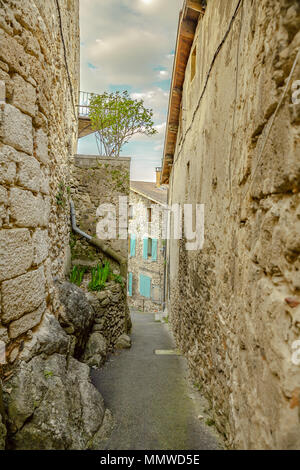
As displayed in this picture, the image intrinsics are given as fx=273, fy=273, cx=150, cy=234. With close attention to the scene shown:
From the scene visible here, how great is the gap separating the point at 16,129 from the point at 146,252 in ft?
45.4

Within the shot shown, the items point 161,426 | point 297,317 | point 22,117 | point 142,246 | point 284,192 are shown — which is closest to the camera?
point 297,317

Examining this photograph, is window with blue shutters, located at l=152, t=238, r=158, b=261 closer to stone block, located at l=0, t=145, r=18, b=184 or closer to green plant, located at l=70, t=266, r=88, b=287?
green plant, located at l=70, t=266, r=88, b=287

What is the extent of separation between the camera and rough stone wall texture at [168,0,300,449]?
125 centimetres

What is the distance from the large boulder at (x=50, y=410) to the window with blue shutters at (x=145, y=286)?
12.6 m

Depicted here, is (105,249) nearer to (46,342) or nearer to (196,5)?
(46,342)

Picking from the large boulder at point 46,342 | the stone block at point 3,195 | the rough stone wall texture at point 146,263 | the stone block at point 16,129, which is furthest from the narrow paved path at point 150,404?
the rough stone wall texture at point 146,263

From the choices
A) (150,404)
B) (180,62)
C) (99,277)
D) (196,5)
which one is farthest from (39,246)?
(180,62)

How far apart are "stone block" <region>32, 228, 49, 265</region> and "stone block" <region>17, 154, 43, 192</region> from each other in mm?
418

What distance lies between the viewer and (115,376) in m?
4.27

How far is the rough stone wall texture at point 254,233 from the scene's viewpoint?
49.3 inches

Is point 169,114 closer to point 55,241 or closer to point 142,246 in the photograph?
point 55,241

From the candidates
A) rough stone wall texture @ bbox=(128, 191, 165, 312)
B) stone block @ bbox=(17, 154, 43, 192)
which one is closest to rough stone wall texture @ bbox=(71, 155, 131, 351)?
stone block @ bbox=(17, 154, 43, 192)

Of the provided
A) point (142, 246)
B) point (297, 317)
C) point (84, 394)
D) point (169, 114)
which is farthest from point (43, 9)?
point (142, 246)

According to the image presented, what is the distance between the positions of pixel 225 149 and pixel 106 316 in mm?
3919
